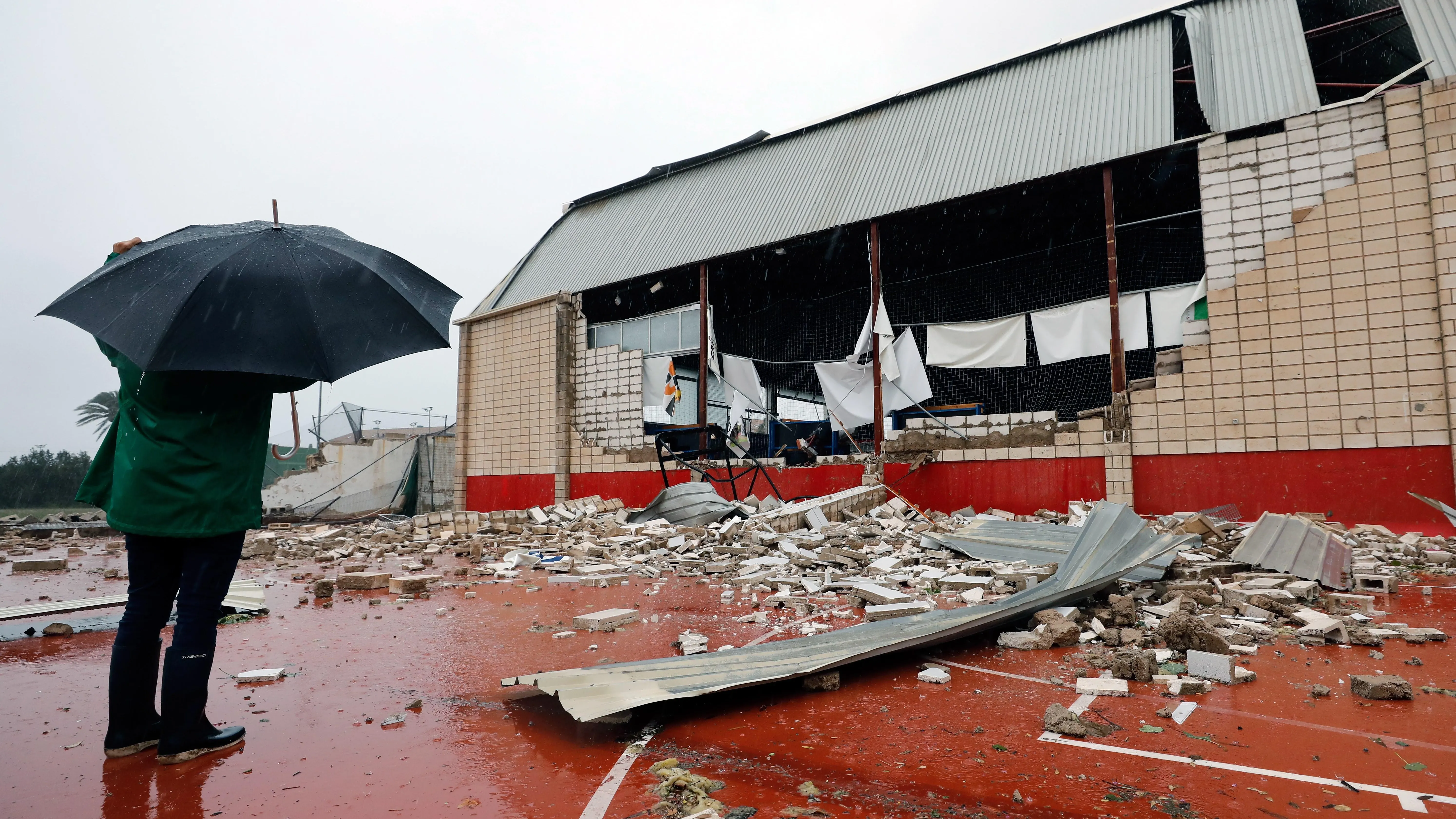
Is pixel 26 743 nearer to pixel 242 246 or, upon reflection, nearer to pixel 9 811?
pixel 9 811

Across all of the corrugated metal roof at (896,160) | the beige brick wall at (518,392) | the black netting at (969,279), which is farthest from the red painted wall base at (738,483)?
the corrugated metal roof at (896,160)

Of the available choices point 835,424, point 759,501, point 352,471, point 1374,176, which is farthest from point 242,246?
point 352,471

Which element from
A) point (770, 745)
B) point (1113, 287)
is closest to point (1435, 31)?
point (1113, 287)

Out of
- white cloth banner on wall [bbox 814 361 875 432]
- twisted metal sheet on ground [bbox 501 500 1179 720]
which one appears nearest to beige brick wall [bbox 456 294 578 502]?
white cloth banner on wall [bbox 814 361 875 432]

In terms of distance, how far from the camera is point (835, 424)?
14.0 m

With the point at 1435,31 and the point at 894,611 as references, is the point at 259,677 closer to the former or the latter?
the point at 894,611

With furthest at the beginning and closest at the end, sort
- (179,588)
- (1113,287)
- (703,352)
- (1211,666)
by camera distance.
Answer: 1. (703,352)
2. (1113,287)
3. (1211,666)
4. (179,588)

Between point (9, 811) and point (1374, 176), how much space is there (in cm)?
1125

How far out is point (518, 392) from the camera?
1520 centimetres

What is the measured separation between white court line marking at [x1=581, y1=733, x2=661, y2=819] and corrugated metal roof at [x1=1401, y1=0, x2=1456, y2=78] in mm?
9417

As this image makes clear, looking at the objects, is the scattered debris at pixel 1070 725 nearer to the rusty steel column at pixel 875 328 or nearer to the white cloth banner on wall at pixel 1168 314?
the rusty steel column at pixel 875 328

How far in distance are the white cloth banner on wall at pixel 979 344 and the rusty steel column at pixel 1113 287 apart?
1.47 m

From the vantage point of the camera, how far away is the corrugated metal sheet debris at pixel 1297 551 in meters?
4.96

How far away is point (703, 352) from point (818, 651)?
9868mm
